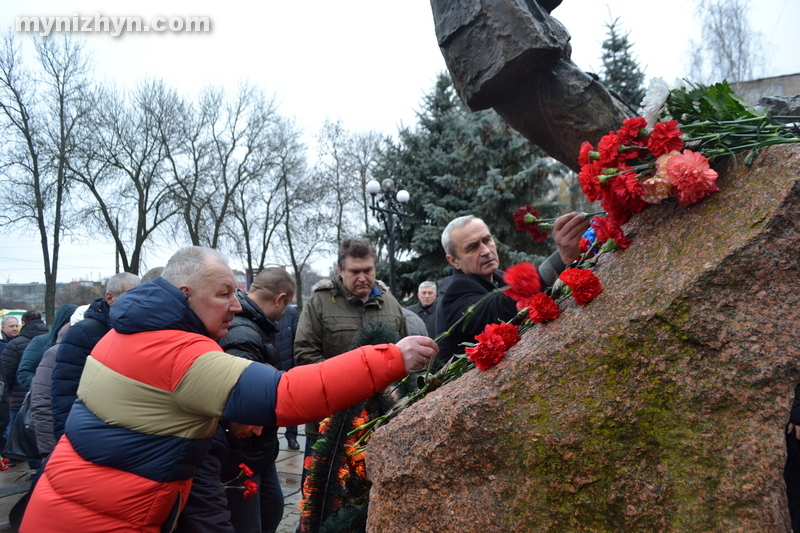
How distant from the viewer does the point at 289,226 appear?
2564cm

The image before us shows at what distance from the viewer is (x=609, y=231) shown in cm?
168

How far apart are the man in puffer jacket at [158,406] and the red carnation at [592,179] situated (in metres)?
0.69

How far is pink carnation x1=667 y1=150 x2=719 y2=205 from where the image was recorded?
1.43 meters

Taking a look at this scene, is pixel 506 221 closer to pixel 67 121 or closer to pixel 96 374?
pixel 96 374

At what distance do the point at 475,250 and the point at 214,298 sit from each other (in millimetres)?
1194

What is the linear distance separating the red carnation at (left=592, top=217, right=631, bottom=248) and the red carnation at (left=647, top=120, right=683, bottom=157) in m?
0.25

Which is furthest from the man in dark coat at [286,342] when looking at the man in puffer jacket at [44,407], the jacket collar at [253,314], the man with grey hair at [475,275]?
the man with grey hair at [475,275]

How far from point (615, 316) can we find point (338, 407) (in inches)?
35.7

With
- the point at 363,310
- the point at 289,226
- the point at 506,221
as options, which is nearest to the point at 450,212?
the point at 506,221

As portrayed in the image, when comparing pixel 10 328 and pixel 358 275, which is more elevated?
pixel 358 275

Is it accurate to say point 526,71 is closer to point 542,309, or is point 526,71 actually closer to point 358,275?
point 542,309

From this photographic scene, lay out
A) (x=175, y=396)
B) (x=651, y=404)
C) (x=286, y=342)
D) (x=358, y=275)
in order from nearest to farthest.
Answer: (x=651, y=404)
(x=175, y=396)
(x=358, y=275)
(x=286, y=342)

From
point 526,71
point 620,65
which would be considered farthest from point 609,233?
point 620,65

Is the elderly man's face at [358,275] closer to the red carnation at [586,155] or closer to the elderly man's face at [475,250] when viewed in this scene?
the elderly man's face at [475,250]
